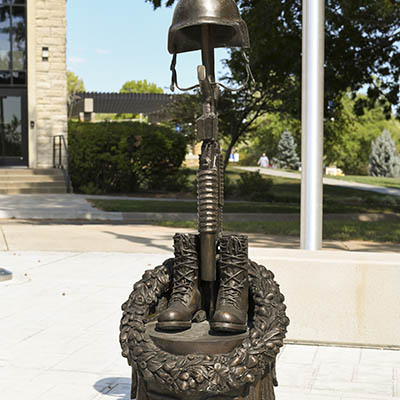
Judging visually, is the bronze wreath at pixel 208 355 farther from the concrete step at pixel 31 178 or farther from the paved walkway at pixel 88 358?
the concrete step at pixel 31 178

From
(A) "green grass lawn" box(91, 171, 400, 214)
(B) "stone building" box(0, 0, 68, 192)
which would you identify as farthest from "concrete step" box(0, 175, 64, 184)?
(A) "green grass lawn" box(91, 171, 400, 214)

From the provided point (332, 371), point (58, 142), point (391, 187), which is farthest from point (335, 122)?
point (332, 371)

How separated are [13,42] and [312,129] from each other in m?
18.7

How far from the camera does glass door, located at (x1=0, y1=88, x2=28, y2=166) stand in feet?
77.0

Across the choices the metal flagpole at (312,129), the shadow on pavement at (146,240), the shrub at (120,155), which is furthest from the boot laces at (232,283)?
the shrub at (120,155)

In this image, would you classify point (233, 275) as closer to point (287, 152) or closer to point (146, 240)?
point (146, 240)

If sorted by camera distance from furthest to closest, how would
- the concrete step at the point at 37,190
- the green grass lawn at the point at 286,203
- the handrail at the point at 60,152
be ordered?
the handrail at the point at 60,152, the concrete step at the point at 37,190, the green grass lawn at the point at 286,203

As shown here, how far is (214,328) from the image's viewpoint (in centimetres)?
347

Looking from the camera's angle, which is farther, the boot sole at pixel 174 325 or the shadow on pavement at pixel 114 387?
the shadow on pavement at pixel 114 387

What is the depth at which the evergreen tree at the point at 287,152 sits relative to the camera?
53.8m

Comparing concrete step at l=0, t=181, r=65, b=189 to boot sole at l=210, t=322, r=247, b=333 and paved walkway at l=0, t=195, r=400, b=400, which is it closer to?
paved walkway at l=0, t=195, r=400, b=400

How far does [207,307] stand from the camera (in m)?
3.91

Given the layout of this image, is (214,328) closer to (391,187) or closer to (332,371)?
(332,371)

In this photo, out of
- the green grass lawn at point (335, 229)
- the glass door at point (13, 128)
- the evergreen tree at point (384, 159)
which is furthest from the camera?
the evergreen tree at point (384, 159)
